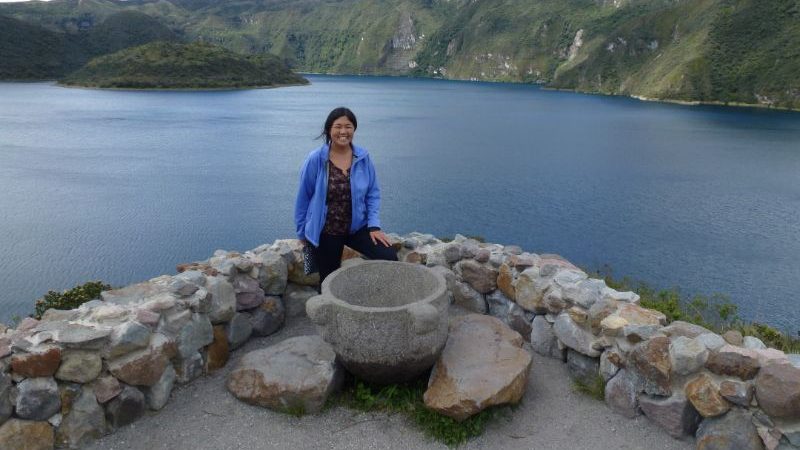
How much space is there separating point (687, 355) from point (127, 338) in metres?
4.91

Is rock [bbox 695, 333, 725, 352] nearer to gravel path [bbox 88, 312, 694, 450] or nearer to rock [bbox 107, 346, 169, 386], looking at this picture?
gravel path [bbox 88, 312, 694, 450]

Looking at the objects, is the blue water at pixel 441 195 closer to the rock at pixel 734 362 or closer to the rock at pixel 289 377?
the rock at pixel 734 362

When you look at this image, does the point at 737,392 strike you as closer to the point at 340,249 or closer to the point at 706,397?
the point at 706,397

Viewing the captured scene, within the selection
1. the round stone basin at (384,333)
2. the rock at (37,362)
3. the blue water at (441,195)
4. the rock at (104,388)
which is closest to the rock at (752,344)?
the round stone basin at (384,333)

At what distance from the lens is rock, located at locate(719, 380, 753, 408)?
15.1ft

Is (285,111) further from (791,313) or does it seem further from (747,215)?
(791,313)

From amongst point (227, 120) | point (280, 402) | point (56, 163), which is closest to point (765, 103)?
point (227, 120)

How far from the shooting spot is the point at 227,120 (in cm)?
5797

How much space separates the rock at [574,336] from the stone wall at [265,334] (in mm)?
14

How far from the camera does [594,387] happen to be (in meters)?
5.77

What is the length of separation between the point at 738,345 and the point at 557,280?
6.22ft

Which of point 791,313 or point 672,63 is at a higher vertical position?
point 672,63

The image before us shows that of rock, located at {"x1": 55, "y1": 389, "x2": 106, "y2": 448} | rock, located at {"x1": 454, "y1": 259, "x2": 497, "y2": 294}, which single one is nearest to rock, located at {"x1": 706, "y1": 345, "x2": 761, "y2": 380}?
rock, located at {"x1": 454, "y1": 259, "x2": 497, "y2": 294}

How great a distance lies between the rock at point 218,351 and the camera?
20.0 ft
